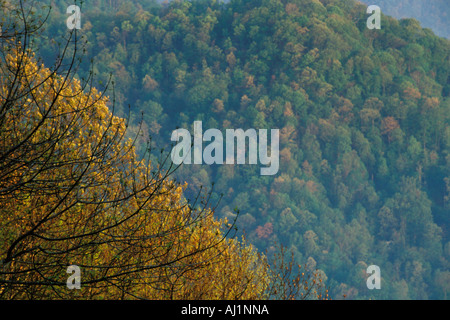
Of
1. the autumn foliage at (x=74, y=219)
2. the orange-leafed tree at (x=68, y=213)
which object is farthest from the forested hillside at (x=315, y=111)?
the orange-leafed tree at (x=68, y=213)

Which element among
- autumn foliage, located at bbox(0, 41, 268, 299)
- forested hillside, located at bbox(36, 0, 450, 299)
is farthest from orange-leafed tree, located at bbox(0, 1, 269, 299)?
forested hillside, located at bbox(36, 0, 450, 299)

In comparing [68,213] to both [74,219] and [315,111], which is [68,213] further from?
[315,111]

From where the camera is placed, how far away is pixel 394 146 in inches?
2749

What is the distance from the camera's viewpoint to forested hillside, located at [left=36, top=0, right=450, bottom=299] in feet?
203

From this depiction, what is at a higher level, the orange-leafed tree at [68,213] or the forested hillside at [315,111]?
the forested hillside at [315,111]

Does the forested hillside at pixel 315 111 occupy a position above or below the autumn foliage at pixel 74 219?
above

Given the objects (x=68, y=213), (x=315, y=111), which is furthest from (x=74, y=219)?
(x=315, y=111)

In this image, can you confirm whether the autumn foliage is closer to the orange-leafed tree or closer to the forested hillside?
the orange-leafed tree

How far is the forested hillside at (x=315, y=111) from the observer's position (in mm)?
61781

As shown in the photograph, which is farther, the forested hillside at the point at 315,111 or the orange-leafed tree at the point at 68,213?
the forested hillside at the point at 315,111

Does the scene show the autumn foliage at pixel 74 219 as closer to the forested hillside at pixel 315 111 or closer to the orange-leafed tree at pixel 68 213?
the orange-leafed tree at pixel 68 213
